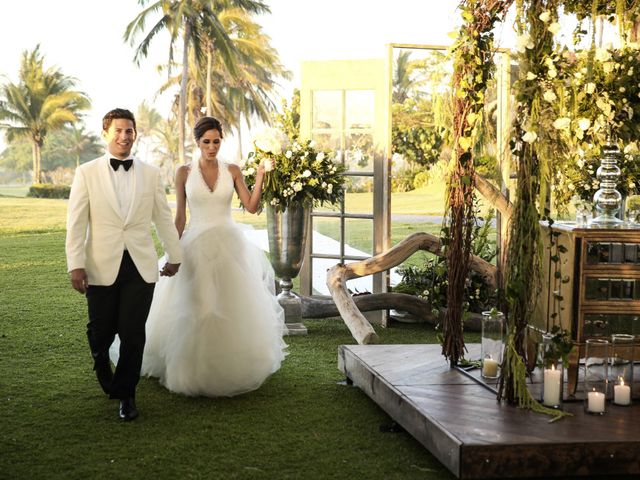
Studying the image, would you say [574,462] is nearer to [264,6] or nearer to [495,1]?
[495,1]

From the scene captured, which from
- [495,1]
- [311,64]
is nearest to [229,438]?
[495,1]

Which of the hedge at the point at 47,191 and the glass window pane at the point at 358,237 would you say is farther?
the hedge at the point at 47,191

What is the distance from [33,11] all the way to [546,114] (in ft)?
63.3

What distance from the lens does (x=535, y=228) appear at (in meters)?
3.79

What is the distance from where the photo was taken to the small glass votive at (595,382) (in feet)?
12.7

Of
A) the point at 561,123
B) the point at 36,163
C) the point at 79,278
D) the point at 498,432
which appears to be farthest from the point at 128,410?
the point at 36,163

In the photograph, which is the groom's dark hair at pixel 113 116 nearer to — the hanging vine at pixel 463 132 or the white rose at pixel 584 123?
the hanging vine at pixel 463 132

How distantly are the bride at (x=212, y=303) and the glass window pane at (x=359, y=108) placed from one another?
7.48 ft

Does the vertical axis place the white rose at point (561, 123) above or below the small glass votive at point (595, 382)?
above

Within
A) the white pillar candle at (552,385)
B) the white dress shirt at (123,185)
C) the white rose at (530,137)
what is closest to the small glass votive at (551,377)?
the white pillar candle at (552,385)

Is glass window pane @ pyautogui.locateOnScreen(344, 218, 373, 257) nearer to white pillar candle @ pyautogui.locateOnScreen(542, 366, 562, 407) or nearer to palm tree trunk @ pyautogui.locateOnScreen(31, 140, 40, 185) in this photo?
white pillar candle @ pyautogui.locateOnScreen(542, 366, 562, 407)

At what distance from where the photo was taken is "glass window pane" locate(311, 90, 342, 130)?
7766 millimetres

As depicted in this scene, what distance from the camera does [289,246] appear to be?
714cm

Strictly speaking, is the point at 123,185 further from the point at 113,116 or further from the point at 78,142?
the point at 78,142
